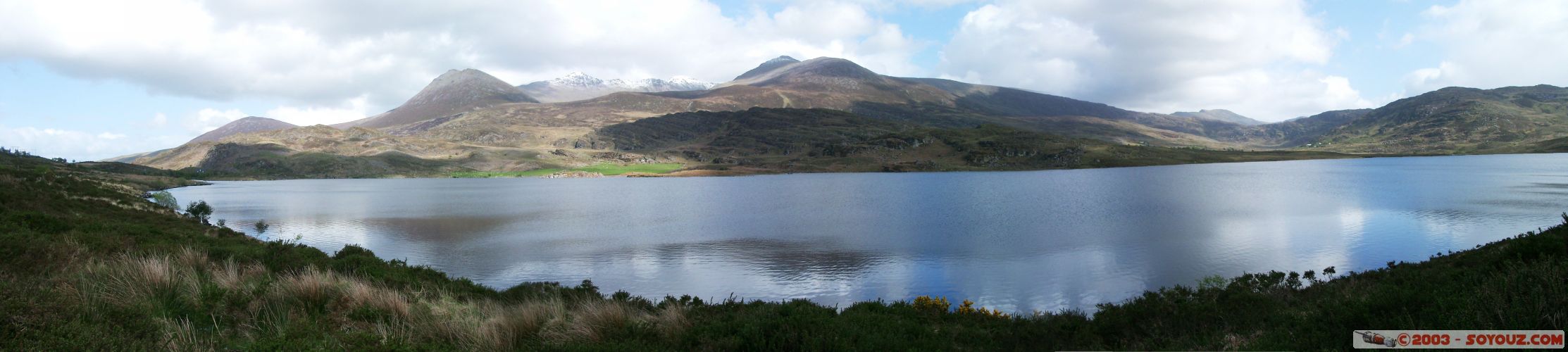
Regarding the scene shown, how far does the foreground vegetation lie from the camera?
688 centimetres

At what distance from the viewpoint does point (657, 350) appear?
857 centimetres

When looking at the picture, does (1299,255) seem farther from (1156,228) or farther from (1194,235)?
(1156,228)

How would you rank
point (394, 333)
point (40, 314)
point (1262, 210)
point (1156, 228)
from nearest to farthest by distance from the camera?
point (40, 314), point (394, 333), point (1156, 228), point (1262, 210)

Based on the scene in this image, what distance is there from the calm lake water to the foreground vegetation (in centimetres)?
972

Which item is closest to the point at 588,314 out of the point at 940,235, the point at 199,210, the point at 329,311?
the point at 329,311

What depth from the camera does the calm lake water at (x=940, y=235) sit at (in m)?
26.3

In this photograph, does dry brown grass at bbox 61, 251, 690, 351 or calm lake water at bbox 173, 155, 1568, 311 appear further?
calm lake water at bbox 173, 155, 1568, 311

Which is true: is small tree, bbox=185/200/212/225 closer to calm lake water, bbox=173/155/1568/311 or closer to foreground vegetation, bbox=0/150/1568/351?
calm lake water, bbox=173/155/1568/311

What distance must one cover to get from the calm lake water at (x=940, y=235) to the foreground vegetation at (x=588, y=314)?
972 centimetres

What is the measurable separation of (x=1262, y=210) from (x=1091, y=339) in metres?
49.8

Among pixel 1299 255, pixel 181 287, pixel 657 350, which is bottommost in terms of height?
pixel 1299 255

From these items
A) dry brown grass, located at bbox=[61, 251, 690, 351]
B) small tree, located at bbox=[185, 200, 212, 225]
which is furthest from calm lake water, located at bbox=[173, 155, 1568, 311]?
dry brown grass, located at bbox=[61, 251, 690, 351]

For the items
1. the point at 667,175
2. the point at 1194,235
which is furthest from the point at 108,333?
the point at 667,175

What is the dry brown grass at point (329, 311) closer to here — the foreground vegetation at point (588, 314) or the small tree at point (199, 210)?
the foreground vegetation at point (588, 314)
